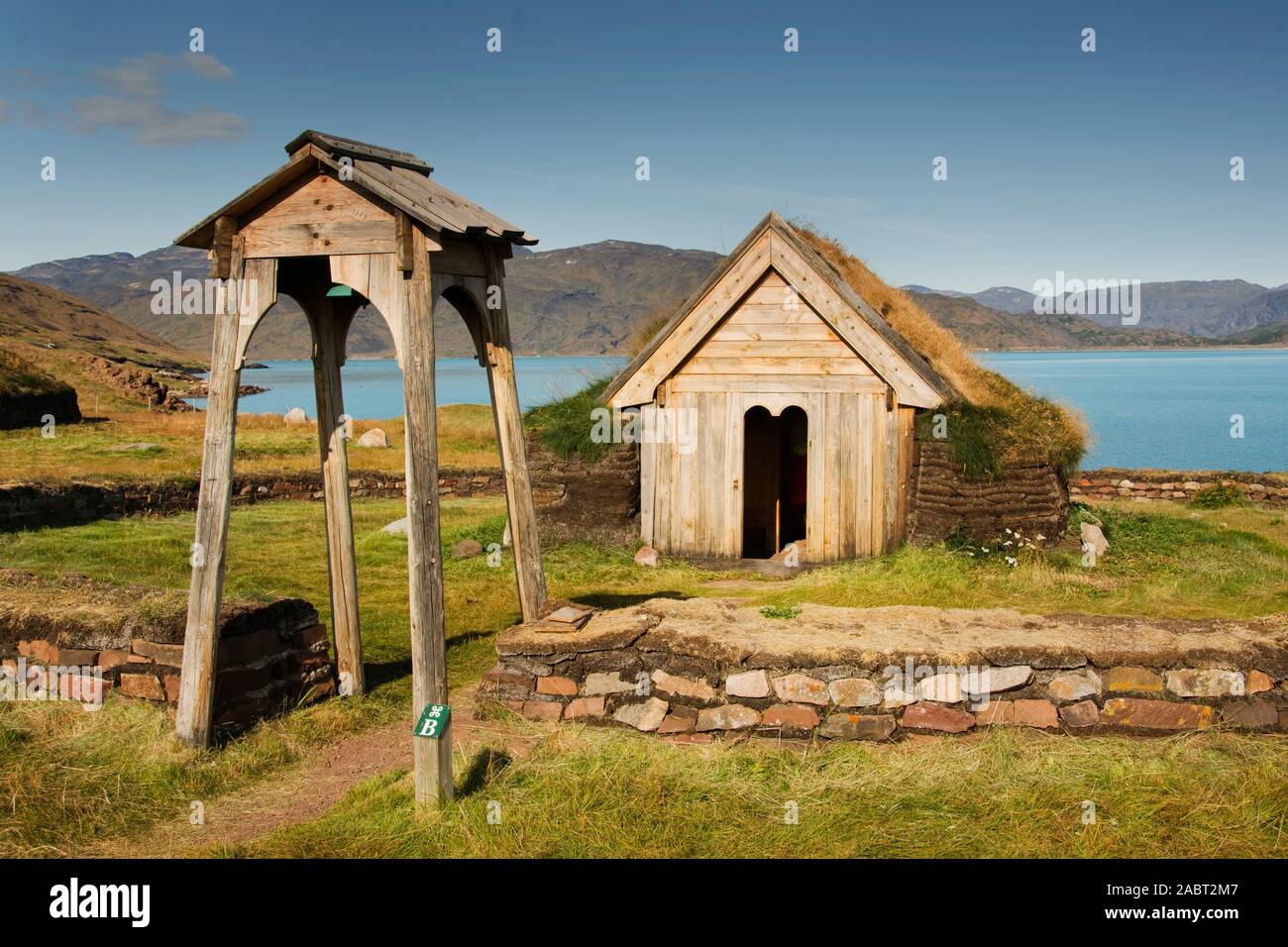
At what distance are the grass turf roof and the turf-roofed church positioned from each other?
3 cm

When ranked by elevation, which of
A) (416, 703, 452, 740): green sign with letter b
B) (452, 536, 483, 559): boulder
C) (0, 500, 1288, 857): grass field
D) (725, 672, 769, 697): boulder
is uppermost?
(416, 703, 452, 740): green sign with letter b

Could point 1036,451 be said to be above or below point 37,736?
above

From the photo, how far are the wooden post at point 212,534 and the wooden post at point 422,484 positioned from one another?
1271 mm

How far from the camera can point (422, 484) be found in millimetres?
6801

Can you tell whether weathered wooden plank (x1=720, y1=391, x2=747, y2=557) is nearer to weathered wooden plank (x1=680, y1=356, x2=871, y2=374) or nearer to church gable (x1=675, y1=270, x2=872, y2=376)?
weathered wooden plank (x1=680, y1=356, x2=871, y2=374)

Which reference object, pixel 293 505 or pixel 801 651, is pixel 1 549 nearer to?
pixel 293 505

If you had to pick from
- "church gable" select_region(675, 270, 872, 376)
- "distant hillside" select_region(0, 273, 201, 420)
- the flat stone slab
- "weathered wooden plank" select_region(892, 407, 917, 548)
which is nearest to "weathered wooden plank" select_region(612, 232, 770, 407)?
"church gable" select_region(675, 270, 872, 376)

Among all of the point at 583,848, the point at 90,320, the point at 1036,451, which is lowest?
the point at 583,848

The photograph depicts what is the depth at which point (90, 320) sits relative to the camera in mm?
179125

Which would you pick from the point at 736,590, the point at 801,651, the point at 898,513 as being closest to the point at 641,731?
the point at 801,651

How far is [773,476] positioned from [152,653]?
13.2 meters

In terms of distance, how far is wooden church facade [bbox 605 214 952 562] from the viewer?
1395 centimetres

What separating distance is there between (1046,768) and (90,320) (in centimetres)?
20128

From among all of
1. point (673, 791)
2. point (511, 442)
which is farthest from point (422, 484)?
point (673, 791)
